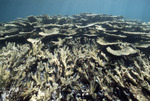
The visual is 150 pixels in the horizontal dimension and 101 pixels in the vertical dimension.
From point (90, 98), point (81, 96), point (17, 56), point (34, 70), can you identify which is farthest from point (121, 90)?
point (17, 56)

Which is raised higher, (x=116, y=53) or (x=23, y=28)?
(x=23, y=28)

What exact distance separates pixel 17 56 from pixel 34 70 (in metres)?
0.62

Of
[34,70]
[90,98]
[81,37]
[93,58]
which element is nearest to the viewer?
[90,98]

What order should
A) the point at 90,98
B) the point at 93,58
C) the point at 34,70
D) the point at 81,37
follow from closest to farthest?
1. the point at 90,98
2. the point at 34,70
3. the point at 93,58
4. the point at 81,37

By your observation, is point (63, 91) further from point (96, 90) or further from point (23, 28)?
point (23, 28)

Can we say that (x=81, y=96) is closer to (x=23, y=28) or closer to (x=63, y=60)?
(x=63, y=60)

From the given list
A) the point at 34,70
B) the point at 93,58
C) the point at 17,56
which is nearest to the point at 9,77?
the point at 34,70

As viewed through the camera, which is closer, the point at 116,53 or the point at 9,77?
the point at 9,77

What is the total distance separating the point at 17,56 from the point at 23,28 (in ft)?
8.12

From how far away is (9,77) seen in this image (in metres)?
1.76

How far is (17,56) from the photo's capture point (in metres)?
2.45

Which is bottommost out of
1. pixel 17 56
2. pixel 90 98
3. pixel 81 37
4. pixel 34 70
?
pixel 90 98

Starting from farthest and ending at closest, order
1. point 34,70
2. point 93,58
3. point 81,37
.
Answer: point 81,37, point 93,58, point 34,70

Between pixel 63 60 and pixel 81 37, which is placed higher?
pixel 81 37
